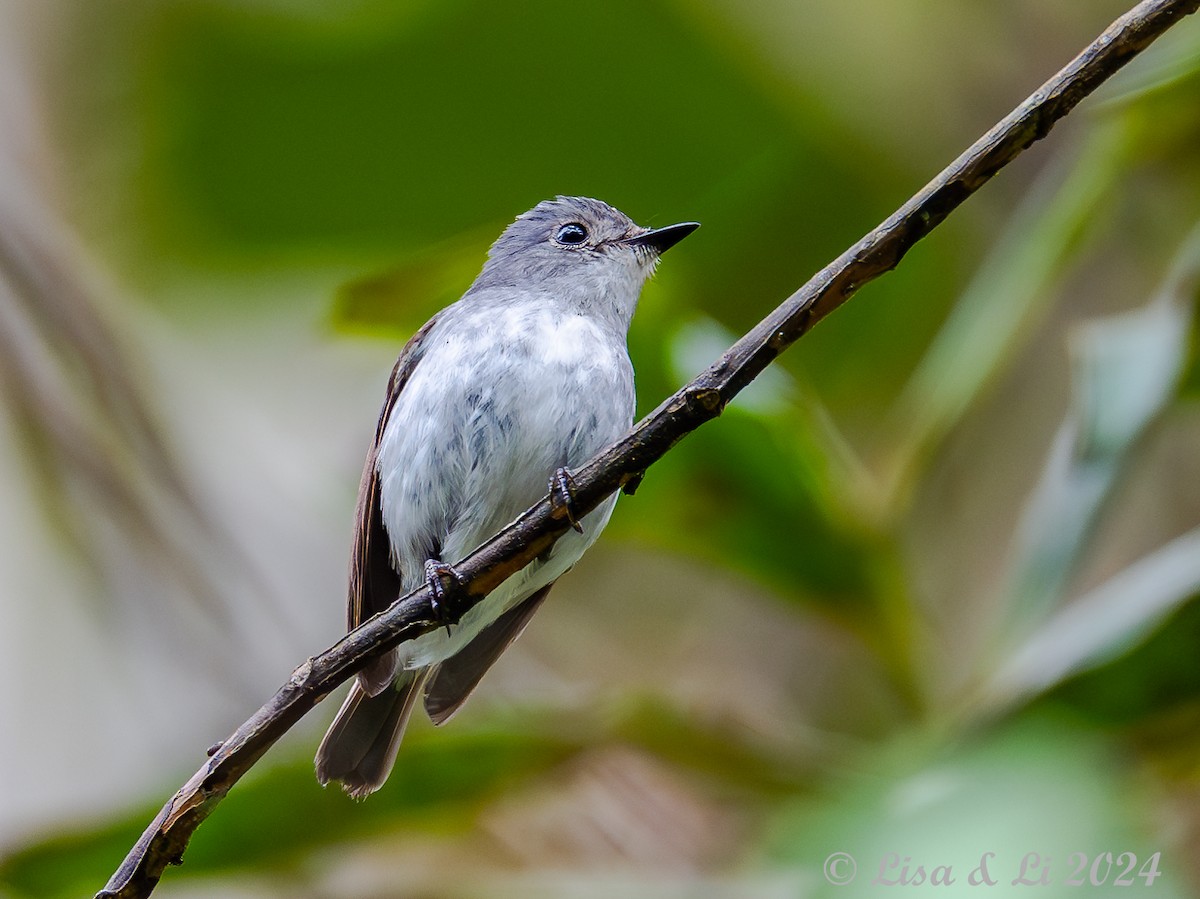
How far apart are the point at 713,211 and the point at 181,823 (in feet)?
6.75

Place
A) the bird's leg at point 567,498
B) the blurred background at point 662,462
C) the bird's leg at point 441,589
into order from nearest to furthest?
the bird's leg at point 567,498, the bird's leg at point 441,589, the blurred background at point 662,462

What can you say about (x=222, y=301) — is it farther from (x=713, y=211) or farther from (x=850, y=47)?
(x=850, y=47)

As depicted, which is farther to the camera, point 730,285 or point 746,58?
point 730,285

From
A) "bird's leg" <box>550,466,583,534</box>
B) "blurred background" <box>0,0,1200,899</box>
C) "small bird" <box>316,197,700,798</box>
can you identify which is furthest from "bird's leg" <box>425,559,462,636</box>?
"blurred background" <box>0,0,1200,899</box>

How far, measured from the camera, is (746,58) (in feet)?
9.98

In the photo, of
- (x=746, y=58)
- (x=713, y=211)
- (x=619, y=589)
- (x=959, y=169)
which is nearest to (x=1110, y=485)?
(x=959, y=169)

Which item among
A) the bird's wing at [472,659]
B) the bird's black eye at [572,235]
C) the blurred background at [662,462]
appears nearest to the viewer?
the blurred background at [662,462]

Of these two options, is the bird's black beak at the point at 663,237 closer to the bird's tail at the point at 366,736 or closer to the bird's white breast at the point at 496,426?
the bird's white breast at the point at 496,426

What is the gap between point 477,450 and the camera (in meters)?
2.34

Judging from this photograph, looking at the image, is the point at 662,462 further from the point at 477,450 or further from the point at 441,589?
the point at 441,589

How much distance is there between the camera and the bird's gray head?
265 centimetres

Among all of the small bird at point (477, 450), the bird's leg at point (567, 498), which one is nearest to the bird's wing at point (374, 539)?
the small bird at point (477, 450)

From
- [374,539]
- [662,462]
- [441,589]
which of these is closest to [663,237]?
[662,462]

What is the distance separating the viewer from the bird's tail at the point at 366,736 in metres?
2.29
